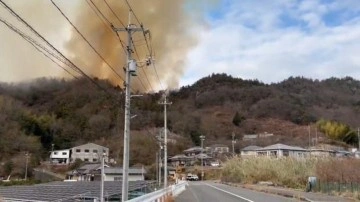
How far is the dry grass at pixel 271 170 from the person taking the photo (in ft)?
179

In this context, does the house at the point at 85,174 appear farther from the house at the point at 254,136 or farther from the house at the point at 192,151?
the house at the point at 254,136

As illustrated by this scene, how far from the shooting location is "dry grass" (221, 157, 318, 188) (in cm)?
5459

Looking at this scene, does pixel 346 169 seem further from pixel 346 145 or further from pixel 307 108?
pixel 307 108

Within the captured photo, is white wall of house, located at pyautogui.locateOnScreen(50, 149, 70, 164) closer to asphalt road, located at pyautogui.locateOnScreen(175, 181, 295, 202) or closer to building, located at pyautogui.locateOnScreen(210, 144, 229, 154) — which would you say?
building, located at pyautogui.locateOnScreen(210, 144, 229, 154)

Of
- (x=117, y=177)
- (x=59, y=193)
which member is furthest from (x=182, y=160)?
(x=59, y=193)

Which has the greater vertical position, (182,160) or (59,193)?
(182,160)

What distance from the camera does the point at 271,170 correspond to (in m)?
65.1

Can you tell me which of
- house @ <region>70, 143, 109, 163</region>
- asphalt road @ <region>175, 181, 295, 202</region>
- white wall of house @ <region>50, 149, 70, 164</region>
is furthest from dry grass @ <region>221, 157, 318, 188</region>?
white wall of house @ <region>50, 149, 70, 164</region>

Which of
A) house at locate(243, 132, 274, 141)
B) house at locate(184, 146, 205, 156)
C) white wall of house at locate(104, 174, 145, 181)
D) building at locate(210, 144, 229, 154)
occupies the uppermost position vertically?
house at locate(243, 132, 274, 141)

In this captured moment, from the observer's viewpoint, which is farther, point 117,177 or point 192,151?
point 192,151

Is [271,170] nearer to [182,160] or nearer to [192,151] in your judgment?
[182,160]

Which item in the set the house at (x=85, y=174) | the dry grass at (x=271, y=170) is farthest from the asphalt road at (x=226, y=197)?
the house at (x=85, y=174)

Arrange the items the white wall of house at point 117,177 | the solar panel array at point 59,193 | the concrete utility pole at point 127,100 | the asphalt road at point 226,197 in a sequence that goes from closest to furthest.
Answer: the concrete utility pole at point 127,100 < the asphalt road at point 226,197 < the solar panel array at point 59,193 < the white wall of house at point 117,177

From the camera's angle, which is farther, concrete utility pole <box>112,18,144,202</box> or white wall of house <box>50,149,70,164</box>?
white wall of house <box>50,149,70,164</box>
